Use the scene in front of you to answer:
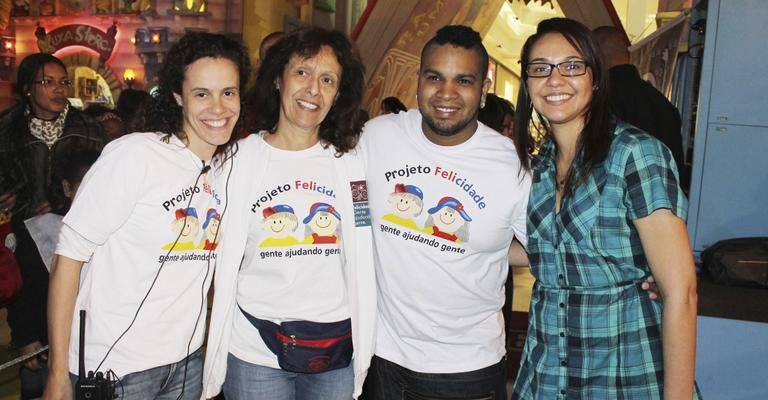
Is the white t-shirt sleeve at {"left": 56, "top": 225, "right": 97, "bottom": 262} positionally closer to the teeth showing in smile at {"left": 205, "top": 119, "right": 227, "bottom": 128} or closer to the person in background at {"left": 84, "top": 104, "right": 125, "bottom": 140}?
the teeth showing in smile at {"left": 205, "top": 119, "right": 227, "bottom": 128}

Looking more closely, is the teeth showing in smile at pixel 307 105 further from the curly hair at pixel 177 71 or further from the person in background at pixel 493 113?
the person in background at pixel 493 113

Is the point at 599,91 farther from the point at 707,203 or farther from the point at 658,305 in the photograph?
the point at 707,203

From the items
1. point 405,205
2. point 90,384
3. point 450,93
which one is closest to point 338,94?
point 450,93

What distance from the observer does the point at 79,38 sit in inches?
573

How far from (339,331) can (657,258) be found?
1169 millimetres

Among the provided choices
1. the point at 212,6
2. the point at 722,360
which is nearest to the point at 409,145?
the point at 722,360

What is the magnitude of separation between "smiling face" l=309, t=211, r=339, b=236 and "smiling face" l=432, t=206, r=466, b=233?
38 centimetres

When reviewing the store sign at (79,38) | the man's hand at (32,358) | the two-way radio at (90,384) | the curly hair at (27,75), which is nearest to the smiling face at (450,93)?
the two-way radio at (90,384)

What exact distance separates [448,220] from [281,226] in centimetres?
62

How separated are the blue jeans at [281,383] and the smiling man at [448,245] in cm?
17

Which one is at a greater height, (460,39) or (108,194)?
(460,39)

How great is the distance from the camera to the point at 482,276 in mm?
2494

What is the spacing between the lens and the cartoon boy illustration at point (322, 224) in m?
2.40

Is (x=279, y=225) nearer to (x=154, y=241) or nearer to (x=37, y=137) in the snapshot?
(x=154, y=241)
